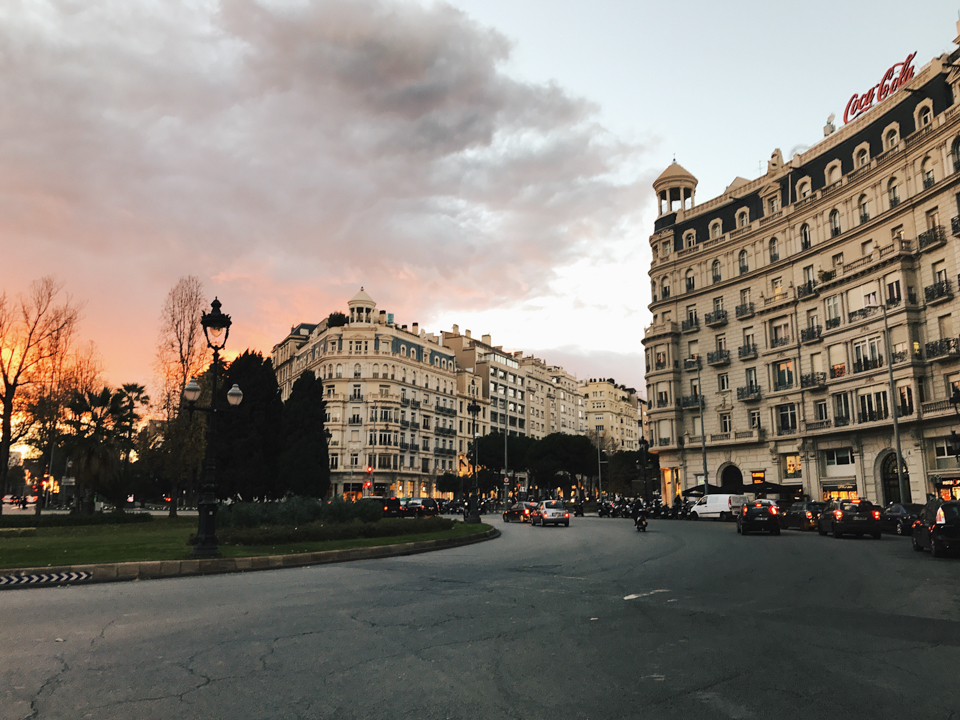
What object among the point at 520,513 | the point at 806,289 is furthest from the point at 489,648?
the point at 806,289

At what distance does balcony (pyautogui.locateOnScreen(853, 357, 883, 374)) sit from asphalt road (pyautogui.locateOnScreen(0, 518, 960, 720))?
109ft

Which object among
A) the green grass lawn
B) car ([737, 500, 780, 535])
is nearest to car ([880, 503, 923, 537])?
car ([737, 500, 780, 535])

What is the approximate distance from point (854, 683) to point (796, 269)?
50.6 meters

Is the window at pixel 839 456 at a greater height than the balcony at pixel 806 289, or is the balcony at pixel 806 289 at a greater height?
the balcony at pixel 806 289

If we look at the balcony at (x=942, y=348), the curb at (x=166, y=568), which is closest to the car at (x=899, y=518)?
the balcony at (x=942, y=348)

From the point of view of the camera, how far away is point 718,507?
44.3 metres

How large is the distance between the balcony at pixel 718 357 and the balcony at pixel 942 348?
1750cm

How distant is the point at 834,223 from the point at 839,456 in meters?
16.1

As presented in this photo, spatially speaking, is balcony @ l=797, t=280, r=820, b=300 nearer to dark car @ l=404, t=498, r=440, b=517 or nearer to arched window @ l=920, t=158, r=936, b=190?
arched window @ l=920, t=158, r=936, b=190

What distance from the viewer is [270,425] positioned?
4091cm

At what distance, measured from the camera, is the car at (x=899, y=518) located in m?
27.5

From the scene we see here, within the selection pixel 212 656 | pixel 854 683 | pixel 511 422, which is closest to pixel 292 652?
pixel 212 656

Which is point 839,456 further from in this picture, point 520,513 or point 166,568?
point 166,568

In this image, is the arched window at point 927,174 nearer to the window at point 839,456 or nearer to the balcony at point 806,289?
the balcony at point 806,289
